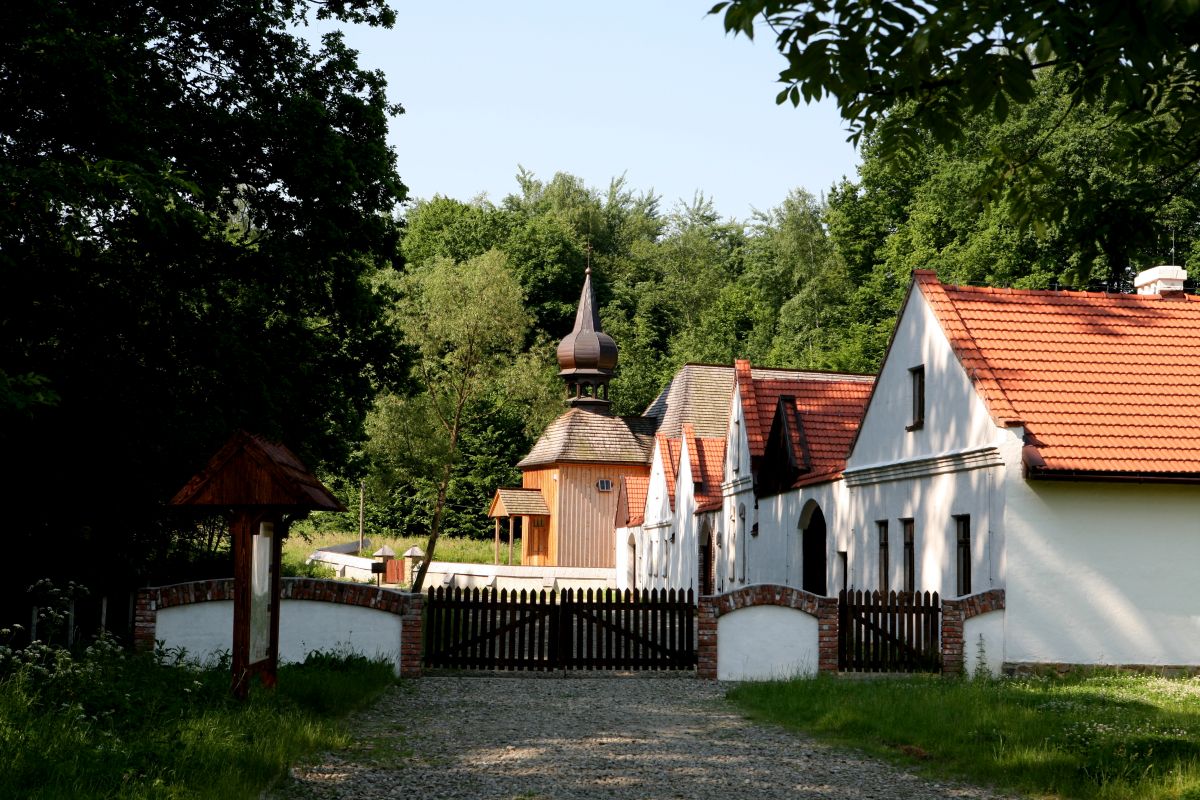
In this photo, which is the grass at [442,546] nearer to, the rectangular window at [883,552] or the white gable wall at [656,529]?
the white gable wall at [656,529]

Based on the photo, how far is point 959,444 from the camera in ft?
60.7

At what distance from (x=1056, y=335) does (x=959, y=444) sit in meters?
2.52

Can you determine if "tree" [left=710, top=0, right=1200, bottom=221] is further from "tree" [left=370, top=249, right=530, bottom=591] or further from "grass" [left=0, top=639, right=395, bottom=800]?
"tree" [left=370, top=249, right=530, bottom=591]

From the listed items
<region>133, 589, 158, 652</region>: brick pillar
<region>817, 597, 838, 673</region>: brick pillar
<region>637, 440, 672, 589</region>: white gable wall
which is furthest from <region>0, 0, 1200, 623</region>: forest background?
<region>637, 440, 672, 589</region>: white gable wall

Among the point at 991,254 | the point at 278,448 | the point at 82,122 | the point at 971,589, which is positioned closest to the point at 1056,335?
the point at 971,589

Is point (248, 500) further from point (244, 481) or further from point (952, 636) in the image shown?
point (952, 636)

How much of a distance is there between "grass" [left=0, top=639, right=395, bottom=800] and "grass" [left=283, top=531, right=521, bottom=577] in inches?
1697

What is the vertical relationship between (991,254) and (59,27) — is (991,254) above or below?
above

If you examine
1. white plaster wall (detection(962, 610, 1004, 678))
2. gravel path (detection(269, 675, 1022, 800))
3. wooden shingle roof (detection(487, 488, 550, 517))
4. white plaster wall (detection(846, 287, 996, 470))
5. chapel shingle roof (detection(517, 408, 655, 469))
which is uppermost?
chapel shingle roof (detection(517, 408, 655, 469))

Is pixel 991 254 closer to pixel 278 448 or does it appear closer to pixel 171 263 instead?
pixel 171 263

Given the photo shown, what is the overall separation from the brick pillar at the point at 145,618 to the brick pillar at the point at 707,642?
7.04 metres

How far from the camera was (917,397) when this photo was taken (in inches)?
806

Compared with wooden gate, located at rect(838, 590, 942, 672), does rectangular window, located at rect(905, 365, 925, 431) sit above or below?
above

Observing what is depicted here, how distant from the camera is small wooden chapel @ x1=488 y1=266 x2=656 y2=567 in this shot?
5791 centimetres
